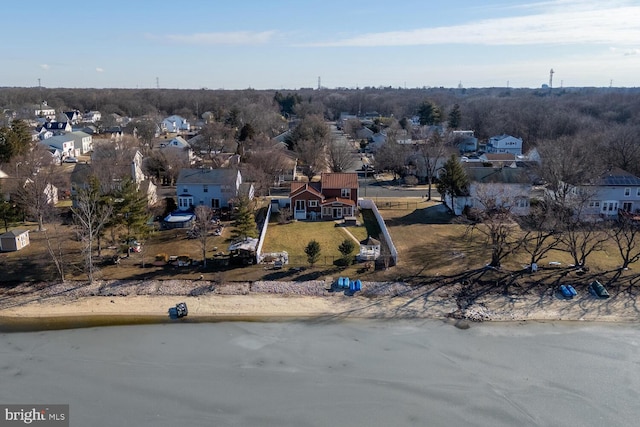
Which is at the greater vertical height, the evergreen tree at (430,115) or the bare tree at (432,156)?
the evergreen tree at (430,115)

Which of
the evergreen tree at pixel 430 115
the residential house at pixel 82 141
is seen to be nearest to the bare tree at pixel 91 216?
the residential house at pixel 82 141

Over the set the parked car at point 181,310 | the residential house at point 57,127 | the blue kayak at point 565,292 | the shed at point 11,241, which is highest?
the residential house at point 57,127

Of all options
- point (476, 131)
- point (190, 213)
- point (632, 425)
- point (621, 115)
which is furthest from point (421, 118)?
point (632, 425)

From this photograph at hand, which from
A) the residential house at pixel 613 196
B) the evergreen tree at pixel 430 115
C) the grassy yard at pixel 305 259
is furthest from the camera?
the evergreen tree at pixel 430 115

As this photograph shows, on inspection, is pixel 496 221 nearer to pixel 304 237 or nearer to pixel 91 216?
pixel 304 237

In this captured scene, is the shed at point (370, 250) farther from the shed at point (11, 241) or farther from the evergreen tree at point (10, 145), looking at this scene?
the evergreen tree at point (10, 145)

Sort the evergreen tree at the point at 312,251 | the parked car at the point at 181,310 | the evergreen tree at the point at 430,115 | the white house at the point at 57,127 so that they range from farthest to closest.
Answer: the evergreen tree at the point at 430,115 < the white house at the point at 57,127 < the evergreen tree at the point at 312,251 < the parked car at the point at 181,310

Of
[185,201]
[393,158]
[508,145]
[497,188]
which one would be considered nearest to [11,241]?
[185,201]
